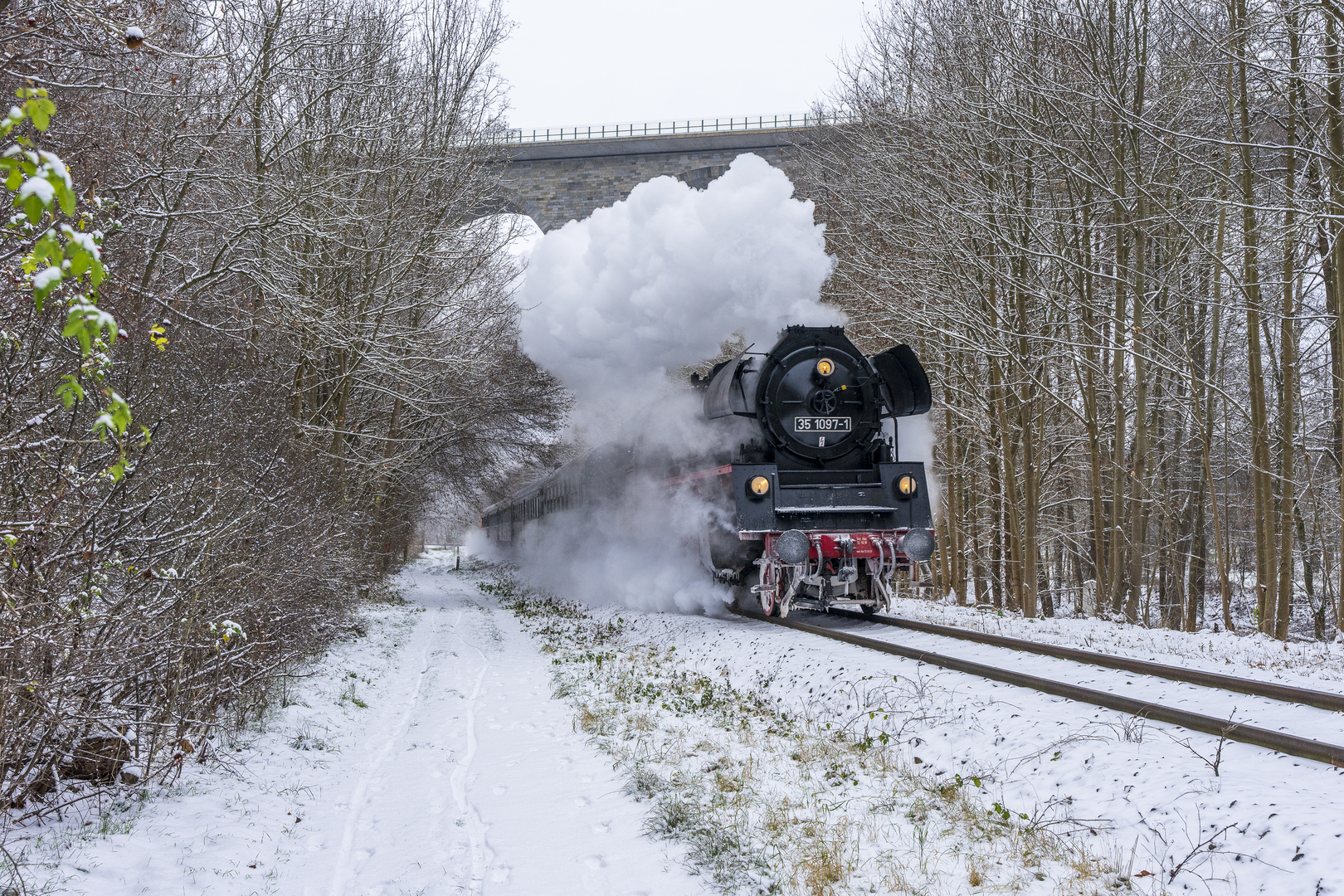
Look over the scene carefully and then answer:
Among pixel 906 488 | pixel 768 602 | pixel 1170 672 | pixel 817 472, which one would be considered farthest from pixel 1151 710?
pixel 768 602

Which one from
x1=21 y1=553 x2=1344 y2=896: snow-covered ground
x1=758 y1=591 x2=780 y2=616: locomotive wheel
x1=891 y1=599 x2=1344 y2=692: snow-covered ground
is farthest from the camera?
x1=758 y1=591 x2=780 y2=616: locomotive wheel

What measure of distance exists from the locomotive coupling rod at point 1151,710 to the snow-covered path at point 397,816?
287cm

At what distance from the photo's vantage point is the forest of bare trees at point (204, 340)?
13.1 ft

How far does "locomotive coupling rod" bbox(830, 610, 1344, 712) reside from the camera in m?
5.41

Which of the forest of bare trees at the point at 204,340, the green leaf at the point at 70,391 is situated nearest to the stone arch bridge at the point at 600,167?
the forest of bare trees at the point at 204,340

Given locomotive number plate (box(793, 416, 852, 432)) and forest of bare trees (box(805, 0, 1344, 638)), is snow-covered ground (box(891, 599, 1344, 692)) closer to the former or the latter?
forest of bare trees (box(805, 0, 1344, 638))

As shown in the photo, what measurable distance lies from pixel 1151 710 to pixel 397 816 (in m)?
4.17

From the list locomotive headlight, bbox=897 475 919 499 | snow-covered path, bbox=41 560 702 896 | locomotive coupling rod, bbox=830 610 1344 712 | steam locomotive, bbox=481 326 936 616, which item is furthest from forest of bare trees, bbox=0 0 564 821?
locomotive headlight, bbox=897 475 919 499

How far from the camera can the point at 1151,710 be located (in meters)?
5.22

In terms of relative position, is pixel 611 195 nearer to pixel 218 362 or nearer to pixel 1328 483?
pixel 1328 483

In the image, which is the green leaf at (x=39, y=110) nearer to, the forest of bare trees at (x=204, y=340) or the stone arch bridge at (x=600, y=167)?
the forest of bare trees at (x=204, y=340)

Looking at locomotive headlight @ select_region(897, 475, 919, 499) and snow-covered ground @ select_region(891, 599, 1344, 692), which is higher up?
locomotive headlight @ select_region(897, 475, 919, 499)

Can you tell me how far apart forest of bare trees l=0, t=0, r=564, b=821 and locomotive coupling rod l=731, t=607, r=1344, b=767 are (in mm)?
4876

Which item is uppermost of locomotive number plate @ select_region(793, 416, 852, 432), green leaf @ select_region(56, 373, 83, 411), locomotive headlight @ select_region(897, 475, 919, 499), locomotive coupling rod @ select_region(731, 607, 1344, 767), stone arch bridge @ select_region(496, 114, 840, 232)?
stone arch bridge @ select_region(496, 114, 840, 232)
